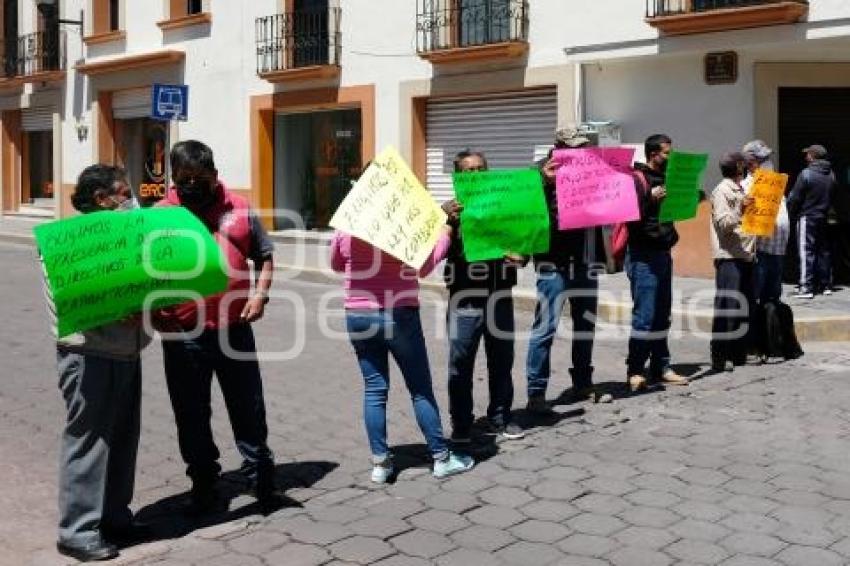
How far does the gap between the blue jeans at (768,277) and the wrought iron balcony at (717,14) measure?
4602 millimetres

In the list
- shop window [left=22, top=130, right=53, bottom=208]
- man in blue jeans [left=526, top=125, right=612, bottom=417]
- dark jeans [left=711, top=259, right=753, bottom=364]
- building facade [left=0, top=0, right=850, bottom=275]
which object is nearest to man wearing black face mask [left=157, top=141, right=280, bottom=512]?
man in blue jeans [left=526, top=125, right=612, bottom=417]

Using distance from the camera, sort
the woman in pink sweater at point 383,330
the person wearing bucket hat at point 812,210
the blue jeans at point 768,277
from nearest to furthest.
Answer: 1. the woman in pink sweater at point 383,330
2. the blue jeans at point 768,277
3. the person wearing bucket hat at point 812,210

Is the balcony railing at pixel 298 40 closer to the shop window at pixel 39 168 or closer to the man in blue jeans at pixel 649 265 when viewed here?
the shop window at pixel 39 168

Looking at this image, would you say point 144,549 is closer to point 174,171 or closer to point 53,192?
point 174,171

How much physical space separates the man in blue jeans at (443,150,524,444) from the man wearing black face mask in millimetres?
1246

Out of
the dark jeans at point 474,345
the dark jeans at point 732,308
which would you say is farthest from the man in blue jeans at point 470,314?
the dark jeans at point 732,308

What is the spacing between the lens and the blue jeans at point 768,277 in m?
8.72

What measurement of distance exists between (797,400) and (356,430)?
3.09 m

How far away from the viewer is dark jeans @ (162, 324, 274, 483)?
4895 millimetres

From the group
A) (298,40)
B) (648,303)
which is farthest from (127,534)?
(298,40)

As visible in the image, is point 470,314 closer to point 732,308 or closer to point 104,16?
point 732,308

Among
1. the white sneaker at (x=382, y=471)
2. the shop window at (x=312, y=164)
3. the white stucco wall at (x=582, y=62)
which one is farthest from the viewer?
the shop window at (x=312, y=164)

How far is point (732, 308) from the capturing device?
8297mm

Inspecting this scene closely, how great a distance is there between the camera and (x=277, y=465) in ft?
19.0
